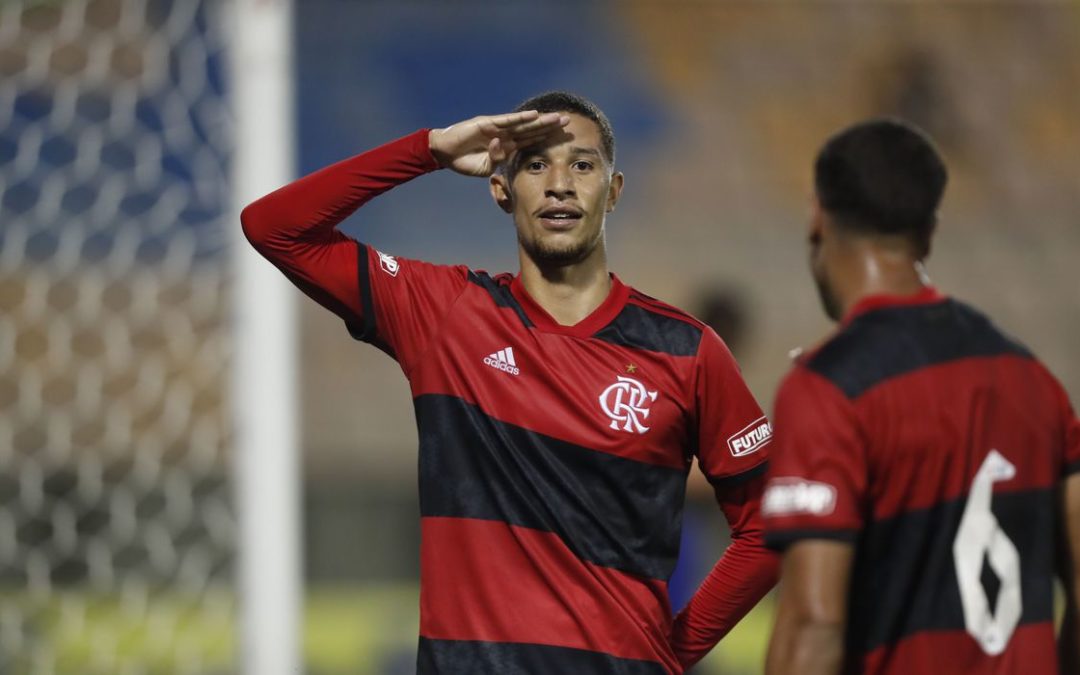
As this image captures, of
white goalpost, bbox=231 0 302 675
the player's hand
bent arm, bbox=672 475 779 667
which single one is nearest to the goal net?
white goalpost, bbox=231 0 302 675

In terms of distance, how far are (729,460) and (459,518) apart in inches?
24.9

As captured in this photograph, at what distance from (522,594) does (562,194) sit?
2.96ft

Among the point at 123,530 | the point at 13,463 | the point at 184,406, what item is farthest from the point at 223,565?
the point at 13,463

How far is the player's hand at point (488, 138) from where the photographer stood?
3234 millimetres

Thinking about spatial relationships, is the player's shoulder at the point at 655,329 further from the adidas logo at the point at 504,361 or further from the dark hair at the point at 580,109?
the dark hair at the point at 580,109

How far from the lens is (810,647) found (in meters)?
2.24

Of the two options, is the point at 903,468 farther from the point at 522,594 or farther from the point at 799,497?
the point at 522,594

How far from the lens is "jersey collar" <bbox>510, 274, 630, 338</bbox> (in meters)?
3.29

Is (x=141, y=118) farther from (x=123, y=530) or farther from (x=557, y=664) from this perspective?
(x=557, y=664)

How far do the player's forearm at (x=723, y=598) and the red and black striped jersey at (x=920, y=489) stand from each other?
1.01 meters

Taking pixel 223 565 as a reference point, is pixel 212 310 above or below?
above

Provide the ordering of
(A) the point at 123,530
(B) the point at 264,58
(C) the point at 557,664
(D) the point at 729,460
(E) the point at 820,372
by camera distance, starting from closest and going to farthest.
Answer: (E) the point at 820,372 → (C) the point at 557,664 → (D) the point at 729,460 → (B) the point at 264,58 → (A) the point at 123,530

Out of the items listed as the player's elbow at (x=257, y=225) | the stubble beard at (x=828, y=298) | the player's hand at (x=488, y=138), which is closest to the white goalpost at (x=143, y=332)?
the player's elbow at (x=257, y=225)

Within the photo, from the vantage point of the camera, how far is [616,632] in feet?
10.1
